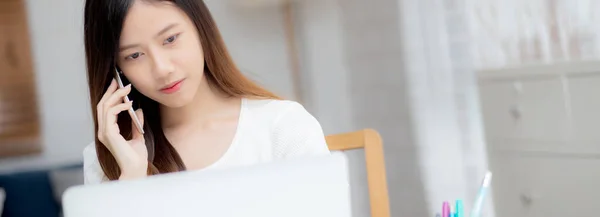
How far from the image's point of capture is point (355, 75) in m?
2.76

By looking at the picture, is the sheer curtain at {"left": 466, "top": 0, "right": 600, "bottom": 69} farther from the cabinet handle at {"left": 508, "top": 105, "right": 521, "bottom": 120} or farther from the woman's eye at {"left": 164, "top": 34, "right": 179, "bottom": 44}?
the woman's eye at {"left": 164, "top": 34, "right": 179, "bottom": 44}

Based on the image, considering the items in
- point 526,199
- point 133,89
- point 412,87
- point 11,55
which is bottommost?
point 526,199

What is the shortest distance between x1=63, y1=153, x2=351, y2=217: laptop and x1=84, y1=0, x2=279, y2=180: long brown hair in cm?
28

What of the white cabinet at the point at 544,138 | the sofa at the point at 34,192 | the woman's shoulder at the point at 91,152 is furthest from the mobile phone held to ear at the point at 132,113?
the sofa at the point at 34,192

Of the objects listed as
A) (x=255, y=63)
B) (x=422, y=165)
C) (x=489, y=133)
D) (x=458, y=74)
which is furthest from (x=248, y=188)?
(x=255, y=63)

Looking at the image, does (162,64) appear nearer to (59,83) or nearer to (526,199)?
(526,199)

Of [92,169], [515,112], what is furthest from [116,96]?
[515,112]

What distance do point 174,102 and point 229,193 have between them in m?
0.30

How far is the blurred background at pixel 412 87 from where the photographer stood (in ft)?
5.18

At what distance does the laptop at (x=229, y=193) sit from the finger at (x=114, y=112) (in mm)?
272

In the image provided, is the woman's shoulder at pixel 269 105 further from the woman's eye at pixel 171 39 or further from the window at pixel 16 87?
the window at pixel 16 87

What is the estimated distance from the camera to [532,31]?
5.90ft

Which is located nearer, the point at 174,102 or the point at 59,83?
the point at 174,102

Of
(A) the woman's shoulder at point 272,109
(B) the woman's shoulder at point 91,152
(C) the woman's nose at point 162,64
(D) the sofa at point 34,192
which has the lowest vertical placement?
(D) the sofa at point 34,192
